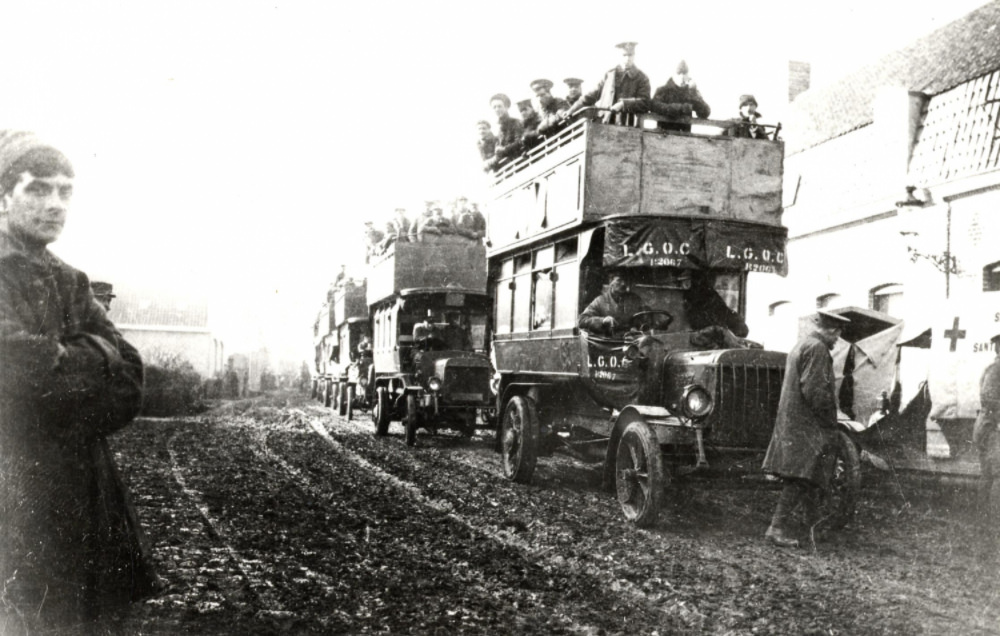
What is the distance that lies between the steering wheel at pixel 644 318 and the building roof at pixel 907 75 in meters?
8.98

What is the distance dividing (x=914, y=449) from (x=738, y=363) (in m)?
5.03

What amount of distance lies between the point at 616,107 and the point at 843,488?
4944 millimetres

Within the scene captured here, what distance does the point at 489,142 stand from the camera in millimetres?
14609

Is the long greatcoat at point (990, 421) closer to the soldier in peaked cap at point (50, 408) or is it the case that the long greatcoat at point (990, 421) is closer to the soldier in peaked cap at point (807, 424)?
the soldier in peaked cap at point (807, 424)

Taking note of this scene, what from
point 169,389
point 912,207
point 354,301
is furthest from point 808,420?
point 354,301

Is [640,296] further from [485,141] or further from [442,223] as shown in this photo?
[442,223]

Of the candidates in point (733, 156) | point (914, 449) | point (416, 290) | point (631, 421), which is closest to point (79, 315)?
point (631, 421)

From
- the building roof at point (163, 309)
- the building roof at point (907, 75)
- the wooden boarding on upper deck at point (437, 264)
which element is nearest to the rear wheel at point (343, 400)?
the wooden boarding on upper deck at point (437, 264)

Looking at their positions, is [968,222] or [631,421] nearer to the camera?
[631,421]

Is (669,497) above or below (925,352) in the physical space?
below

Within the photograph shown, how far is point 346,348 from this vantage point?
25547 mm

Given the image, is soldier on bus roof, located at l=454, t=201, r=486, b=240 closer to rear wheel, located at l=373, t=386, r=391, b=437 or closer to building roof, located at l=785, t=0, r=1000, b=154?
rear wheel, located at l=373, t=386, r=391, b=437

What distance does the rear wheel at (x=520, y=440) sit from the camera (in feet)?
33.3

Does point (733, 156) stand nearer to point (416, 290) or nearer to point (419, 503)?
point (419, 503)
